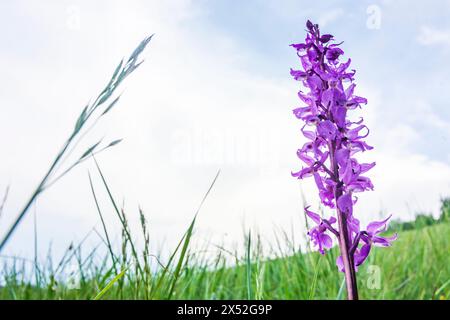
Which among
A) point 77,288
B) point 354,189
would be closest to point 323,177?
point 354,189

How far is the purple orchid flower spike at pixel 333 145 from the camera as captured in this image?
3.19ft

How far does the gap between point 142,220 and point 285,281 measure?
1734 mm

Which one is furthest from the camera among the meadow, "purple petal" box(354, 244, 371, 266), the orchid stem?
the meadow

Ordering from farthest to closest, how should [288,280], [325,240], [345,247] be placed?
[288,280]
[325,240]
[345,247]

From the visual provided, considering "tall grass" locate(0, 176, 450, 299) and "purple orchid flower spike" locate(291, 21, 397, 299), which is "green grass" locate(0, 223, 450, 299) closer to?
"tall grass" locate(0, 176, 450, 299)

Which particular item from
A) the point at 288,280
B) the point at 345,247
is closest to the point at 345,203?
the point at 345,247

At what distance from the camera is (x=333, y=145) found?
998 millimetres

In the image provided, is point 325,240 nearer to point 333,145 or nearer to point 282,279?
point 333,145

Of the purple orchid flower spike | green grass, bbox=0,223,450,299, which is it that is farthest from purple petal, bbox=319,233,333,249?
green grass, bbox=0,223,450,299

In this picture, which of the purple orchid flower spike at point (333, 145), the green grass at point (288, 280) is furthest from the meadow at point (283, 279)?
the purple orchid flower spike at point (333, 145)

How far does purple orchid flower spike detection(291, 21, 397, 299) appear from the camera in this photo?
97cm

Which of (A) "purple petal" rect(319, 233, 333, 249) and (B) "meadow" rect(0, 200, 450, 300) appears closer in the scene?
(A) "purple petal" rect(319, 233, 333, 249)
